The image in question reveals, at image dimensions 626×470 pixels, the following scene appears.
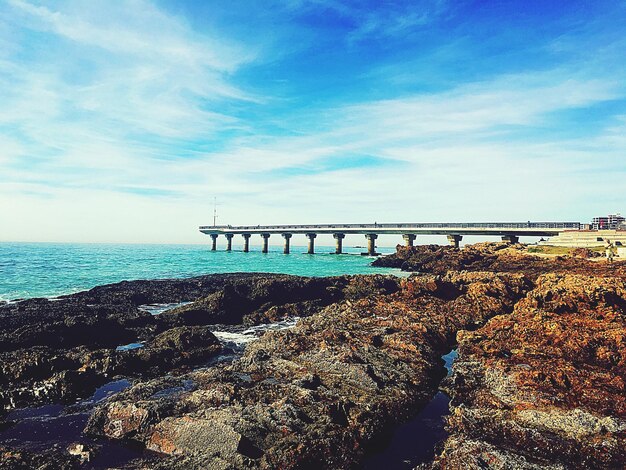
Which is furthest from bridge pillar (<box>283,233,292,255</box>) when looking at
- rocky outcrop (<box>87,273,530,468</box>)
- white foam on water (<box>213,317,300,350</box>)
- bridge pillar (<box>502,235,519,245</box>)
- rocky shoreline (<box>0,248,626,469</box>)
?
rocky outcrop (<box>87,273,530,468</box>)

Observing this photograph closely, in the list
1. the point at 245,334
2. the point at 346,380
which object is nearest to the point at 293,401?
the point at 346,380

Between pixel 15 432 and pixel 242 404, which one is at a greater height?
pixel 242 404

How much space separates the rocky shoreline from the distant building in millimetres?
59719

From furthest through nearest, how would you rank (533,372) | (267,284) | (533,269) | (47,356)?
(533,269) → (267,284) → (47,356) → (533,372)

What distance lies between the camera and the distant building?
70312 millimetres

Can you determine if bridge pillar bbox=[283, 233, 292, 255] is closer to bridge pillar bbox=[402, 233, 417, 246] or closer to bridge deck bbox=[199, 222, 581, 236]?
bridge deck bbox=[199, 222, 581, 236]

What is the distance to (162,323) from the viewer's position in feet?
76.5

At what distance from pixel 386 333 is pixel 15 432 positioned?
13637mm

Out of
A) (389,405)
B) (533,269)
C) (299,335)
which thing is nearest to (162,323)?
(299,335)

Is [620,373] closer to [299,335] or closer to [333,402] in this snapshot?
[333,402]

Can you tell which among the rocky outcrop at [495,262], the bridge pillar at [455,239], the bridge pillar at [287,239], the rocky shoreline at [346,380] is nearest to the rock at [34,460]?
the rocky shoreline at [346,380]

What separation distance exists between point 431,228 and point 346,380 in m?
87.5

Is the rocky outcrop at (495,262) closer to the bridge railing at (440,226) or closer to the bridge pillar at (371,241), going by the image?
the bridge railing at (440,226)

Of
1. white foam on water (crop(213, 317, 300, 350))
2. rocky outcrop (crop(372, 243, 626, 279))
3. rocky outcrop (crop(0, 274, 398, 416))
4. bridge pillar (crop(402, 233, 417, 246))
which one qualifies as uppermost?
bridge pillar (crop(402, 233, 417, 246))
